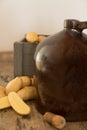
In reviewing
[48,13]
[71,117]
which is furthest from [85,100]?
[48,13]

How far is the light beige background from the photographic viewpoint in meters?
1.06

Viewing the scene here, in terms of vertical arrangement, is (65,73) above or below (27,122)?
above

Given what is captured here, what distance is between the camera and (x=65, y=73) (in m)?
0.52

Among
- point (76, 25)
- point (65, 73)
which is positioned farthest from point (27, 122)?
point (76, 25)

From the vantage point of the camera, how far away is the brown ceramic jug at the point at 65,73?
521mm

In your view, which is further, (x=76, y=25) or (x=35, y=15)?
(x=35, y=15)

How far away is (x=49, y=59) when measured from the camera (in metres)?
0.54

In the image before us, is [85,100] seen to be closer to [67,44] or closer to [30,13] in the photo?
[67,44]

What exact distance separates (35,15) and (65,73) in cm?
62

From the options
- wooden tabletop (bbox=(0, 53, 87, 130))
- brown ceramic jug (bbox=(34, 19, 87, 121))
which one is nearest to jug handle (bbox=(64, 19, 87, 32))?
brown ceramic jug (bbox=(34, 19, 87, 121))

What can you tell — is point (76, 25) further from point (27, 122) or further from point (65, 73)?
point (27, 122)

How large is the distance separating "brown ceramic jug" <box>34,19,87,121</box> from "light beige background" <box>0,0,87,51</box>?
0.52 metres

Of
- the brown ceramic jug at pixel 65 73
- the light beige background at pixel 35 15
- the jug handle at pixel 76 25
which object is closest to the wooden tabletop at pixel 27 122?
the brown ceramic jug at pixel 65 73

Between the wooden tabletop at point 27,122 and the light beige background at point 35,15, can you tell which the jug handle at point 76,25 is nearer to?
the wooden tabletop at point 27,122
